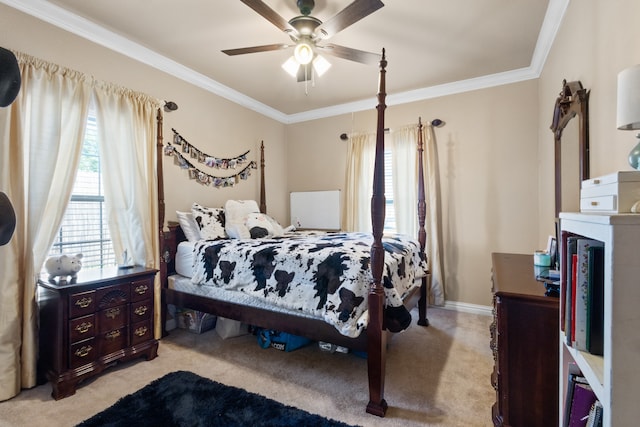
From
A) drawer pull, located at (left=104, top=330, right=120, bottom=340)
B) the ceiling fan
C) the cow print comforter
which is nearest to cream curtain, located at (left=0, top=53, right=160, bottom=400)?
drawer pull, located at (left=104, top=330, right=120, bottom=340)

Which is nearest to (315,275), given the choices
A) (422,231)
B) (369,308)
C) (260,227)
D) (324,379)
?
(369,308)

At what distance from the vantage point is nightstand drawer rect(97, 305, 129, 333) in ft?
7.16

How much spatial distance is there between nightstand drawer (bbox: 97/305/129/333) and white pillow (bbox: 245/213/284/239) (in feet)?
4.13

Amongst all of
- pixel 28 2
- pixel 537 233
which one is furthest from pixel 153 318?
pixel 537 233

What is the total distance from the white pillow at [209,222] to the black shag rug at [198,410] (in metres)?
1.34

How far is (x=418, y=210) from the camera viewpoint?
3447 mm

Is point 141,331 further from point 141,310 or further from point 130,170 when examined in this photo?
point 130,170

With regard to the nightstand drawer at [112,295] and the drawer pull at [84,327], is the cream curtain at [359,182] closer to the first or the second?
the nightstand drawer at [112,295]

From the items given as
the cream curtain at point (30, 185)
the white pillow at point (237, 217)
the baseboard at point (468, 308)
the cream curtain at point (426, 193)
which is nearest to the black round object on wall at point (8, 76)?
the cream curtain at point (30, 185)

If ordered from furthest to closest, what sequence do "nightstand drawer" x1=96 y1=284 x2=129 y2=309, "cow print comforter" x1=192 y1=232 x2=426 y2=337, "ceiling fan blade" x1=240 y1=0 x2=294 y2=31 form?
"nightstand drawer" x1=96 y1=284 x2=129 y2=309
"cow print comforter" x1=192 y1=232 x2=426 y2=337
"ceiling fan blade" x1=240 y1=0 x2=294 y2=31

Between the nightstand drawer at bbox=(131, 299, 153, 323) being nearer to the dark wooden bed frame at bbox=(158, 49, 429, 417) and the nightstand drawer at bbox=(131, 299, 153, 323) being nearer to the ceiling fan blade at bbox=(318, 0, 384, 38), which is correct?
the dark wooden bed frame at bbox=(158, 49, 429, 417)

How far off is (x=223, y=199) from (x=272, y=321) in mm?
1947

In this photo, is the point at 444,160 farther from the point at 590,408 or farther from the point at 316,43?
the point at 590,408

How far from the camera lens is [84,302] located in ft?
6.84
